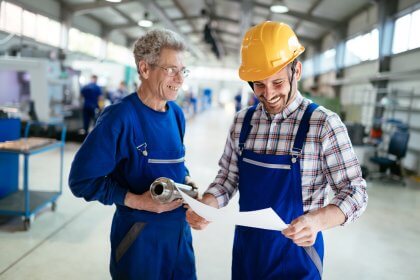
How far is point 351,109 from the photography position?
1062cm

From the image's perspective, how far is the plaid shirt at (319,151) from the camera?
106cm

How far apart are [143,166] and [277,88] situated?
64 cm

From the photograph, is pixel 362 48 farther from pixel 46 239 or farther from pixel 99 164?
pixel 99 164

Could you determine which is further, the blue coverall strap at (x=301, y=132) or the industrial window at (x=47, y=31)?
the industrial window at (x=47, y=31)

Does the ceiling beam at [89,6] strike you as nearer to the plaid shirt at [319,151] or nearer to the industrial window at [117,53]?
the industrial window at [117,53]

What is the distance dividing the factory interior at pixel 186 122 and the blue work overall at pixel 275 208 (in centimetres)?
14

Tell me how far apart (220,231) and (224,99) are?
A: 30.7 meters

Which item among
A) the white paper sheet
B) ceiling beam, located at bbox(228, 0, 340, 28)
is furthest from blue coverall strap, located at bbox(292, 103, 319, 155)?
ceiling beam, located at bbox(228, 0, 340, 28)

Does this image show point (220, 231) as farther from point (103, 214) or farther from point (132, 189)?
point (132, 189)

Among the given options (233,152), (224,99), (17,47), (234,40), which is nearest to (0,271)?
(233,152)

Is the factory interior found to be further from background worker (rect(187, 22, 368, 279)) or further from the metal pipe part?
the metal pipe part

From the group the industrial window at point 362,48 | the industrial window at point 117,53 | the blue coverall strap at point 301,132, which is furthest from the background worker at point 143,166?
the industrial window at point 117,53

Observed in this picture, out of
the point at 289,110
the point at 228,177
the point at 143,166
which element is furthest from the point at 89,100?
the point at 289,110

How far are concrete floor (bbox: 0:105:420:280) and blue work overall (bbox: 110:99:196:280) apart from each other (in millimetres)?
1486
